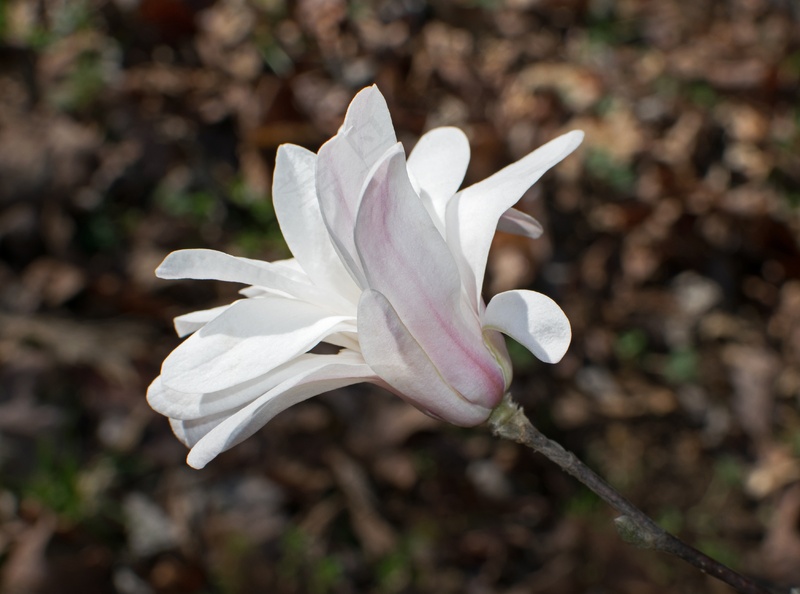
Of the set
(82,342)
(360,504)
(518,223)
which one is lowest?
(360,504)

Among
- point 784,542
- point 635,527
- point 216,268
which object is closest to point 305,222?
point 216,268

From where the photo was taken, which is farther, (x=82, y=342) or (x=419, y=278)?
(x=82, y=342)

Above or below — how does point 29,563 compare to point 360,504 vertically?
above

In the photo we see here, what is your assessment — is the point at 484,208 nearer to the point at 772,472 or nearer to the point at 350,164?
the point at 350,164

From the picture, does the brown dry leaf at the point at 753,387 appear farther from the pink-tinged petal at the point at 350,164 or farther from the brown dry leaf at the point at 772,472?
the pink-tinged petal at the point at 350,164

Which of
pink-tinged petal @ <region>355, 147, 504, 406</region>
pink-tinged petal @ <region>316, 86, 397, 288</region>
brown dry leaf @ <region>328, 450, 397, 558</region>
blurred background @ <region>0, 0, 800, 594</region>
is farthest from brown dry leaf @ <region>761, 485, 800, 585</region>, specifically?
pink-tinged petal @ <region>316, 86, 397, 288</region>

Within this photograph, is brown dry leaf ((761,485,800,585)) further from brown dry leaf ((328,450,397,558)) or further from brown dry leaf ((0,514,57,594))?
brown dry leaf ((0,514,57,594))
